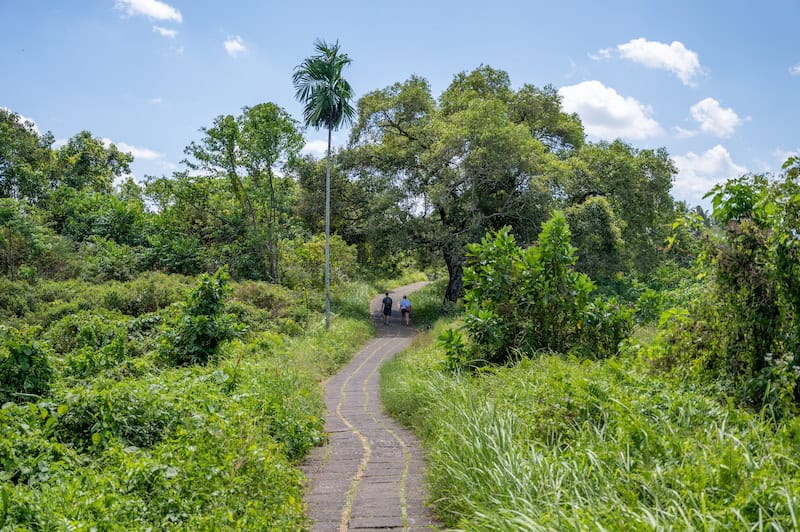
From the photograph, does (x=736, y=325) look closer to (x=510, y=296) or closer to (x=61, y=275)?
(x=510, y=296)

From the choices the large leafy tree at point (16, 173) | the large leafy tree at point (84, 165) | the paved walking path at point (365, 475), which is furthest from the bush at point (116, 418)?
the large leafy tree at point (84, 165)

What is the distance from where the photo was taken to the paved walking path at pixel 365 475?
4.47 m

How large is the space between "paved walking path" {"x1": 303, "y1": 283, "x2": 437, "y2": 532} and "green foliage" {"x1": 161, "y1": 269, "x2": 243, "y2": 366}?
270 cm

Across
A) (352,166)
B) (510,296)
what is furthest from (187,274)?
(510,296)

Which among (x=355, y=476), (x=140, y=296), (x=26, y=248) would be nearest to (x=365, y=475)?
(x=355, y=476)

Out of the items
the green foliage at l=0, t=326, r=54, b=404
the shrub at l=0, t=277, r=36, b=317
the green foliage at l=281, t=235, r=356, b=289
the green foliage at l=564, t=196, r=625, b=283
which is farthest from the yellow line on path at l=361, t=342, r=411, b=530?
the green foliage at l=564, t=196, r=625, b=283

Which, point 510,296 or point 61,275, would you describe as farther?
point 61,275

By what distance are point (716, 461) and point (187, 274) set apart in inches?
911

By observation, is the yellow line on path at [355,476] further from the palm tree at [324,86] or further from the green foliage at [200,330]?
the palm tree at [324,86]

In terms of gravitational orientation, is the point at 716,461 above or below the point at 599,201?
below

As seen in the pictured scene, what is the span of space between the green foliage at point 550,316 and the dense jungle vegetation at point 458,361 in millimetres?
34

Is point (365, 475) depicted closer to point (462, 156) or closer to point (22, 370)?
point (22, 370)

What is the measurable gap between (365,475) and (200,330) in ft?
21.5

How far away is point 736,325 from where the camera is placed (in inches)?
219
